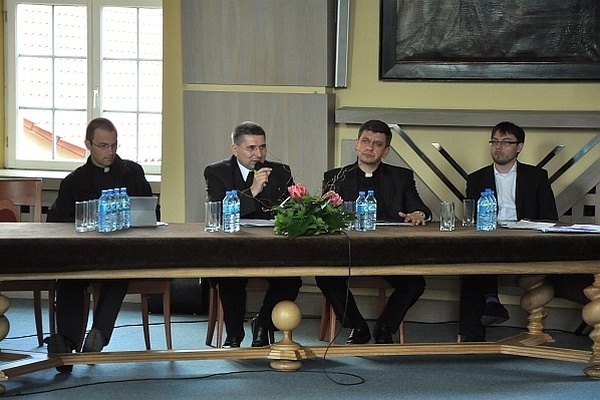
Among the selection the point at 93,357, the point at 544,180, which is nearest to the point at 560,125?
the point at 544,180

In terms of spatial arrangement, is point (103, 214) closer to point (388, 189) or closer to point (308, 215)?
point (308, 215)

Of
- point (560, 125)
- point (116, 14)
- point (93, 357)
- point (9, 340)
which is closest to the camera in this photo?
point (93, 357)

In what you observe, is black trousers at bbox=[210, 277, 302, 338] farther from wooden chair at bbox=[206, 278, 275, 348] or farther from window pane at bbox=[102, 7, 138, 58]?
window pane at bbox=[102, 7, 138, 58]

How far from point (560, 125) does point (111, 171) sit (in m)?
2.57

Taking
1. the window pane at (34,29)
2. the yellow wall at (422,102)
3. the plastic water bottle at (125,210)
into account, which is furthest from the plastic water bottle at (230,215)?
the window pane at (34,29)

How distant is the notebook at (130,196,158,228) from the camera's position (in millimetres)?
4879

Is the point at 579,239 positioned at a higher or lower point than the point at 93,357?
higher

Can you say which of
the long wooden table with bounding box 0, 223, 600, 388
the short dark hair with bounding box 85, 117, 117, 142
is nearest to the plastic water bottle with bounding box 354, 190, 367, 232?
the long wooden table with bounding box 0, 223, 600, 388

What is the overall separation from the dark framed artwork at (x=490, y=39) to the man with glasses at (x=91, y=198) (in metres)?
1.72

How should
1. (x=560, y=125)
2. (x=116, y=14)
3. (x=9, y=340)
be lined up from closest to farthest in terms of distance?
(x=9, y=340) < (x=560, y=125) < (x=116, y=14)

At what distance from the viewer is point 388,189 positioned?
570 cm

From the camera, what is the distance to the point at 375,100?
21.0 ft

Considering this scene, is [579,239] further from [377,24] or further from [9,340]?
[9,340]

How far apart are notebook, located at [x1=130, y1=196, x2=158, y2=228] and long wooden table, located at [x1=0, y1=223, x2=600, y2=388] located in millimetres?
62
